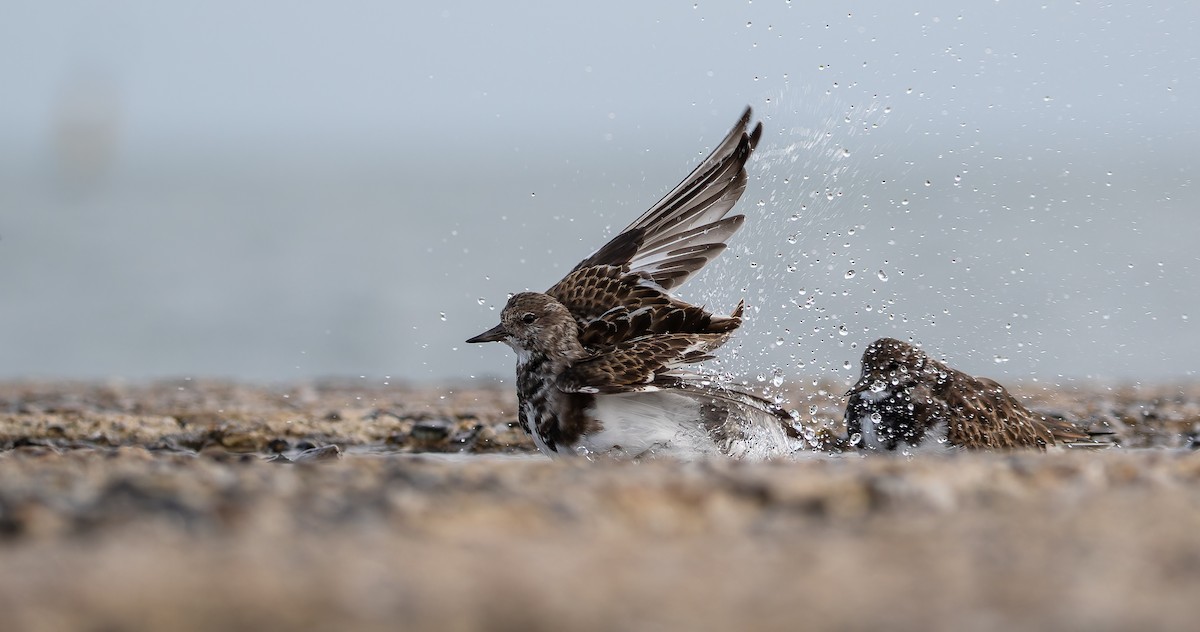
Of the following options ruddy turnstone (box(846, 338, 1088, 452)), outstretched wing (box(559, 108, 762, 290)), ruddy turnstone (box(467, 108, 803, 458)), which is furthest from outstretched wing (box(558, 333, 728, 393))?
ruddy turnstone (box(846, 338, 1088, 452))

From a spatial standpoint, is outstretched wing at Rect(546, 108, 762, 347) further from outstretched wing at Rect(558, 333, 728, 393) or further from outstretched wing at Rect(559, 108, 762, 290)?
outstretched wing at Rect(558, 333, 728, 393)

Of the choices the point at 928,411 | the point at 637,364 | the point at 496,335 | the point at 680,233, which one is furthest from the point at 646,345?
the point at 928,411

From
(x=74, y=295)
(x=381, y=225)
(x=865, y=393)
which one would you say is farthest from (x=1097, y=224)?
(x=865, y=393)

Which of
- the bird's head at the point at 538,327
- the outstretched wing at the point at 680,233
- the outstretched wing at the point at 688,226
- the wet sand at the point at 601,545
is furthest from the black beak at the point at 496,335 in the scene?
the wet sand at the point at 601,545

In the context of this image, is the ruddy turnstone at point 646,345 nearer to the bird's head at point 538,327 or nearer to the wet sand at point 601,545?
the bird's head at point 538,327

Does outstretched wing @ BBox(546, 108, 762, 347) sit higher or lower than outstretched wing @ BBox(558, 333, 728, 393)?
higher

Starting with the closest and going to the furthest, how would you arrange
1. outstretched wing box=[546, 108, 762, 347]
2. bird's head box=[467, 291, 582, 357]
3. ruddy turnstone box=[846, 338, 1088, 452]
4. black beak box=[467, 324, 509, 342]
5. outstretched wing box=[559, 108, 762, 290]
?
bird's head box=[467, 291, 582, 357], black beak box=[467, 324, 509, 342], ruddy turnstone box=[846, 338, 1088, 452], outstretched wing box=[546, 108, 762, 347], outstretched wing box=[559, 108, 762, 290]
